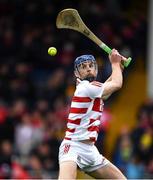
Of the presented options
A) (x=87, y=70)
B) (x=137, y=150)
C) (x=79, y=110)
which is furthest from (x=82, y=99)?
(x=137, y=150)

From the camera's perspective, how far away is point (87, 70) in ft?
35.0

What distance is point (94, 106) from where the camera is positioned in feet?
34.8

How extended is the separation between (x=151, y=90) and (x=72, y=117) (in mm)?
8106

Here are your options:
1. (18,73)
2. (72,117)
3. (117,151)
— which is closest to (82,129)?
(72,117)

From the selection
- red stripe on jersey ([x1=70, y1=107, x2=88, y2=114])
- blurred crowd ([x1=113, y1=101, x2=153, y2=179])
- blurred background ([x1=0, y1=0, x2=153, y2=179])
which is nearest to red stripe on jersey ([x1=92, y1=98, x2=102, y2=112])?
red stripe on jersey ([x1=70, y1=107, x2=88, y2=114])

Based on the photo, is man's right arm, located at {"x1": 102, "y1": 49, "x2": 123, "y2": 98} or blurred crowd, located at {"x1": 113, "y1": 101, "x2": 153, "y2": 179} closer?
man's right arm, located at {"x1": 102, "y1": 49, "x2": 123, "y2": 98}

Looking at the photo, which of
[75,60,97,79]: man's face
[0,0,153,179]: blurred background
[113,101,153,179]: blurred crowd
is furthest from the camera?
[0,0,153,179]: blurred background

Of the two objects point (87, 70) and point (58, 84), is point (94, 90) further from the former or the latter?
point (58, 84)

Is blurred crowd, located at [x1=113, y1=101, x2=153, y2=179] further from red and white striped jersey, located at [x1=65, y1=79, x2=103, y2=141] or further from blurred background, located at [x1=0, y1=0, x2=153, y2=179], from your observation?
red and white striped jersey, located at [x1=65, y1=79, x2=103, y2=141]

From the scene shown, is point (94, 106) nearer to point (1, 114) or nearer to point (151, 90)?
point (1, 114)

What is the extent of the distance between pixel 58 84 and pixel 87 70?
757 cm

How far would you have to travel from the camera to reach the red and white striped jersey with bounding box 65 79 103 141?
10547 millimetres

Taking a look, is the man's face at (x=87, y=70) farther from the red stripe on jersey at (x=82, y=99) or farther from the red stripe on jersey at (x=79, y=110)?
the red stripe on jersey at (x=79, y=110)

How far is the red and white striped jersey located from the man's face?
0.09 m
